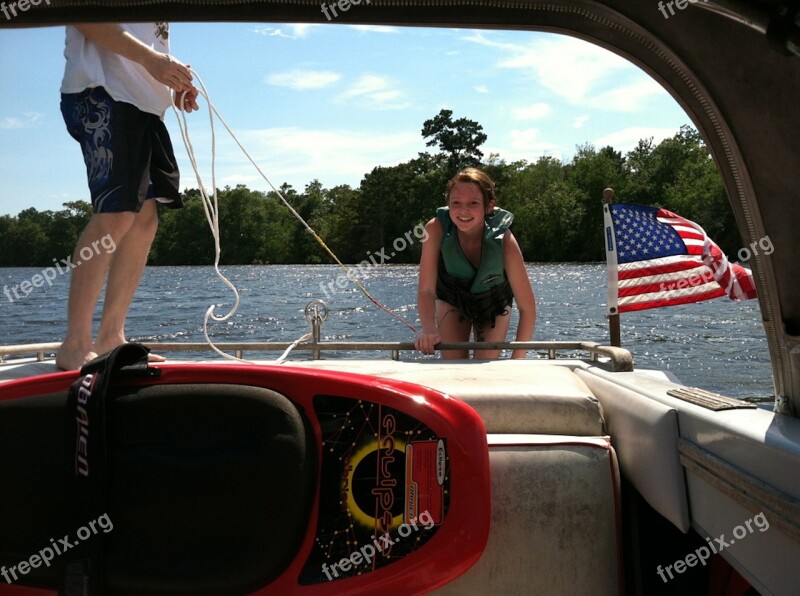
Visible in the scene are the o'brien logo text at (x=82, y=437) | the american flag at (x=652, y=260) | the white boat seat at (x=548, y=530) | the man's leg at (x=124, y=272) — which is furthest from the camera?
the american flag at (x=652, y=260)

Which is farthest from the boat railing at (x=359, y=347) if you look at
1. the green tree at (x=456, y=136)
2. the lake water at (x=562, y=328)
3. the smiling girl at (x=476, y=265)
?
the green tree at (x=456, y=136)

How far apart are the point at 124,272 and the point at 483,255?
73.8 inches

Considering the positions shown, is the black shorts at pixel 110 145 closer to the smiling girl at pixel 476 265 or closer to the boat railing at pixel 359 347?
the boat railing at pixel 359 347

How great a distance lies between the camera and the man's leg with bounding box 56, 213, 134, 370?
2.50m

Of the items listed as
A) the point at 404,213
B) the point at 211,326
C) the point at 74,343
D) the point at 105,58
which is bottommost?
the point at 211,326

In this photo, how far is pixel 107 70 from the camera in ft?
8.34

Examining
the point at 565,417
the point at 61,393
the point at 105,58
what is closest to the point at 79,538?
the point at 61,393

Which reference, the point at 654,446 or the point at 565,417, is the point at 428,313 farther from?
the point at 654,446

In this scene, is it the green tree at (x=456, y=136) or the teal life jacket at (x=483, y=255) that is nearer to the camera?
the teal life jacket at (x=483, y=255)

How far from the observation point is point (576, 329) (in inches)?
603

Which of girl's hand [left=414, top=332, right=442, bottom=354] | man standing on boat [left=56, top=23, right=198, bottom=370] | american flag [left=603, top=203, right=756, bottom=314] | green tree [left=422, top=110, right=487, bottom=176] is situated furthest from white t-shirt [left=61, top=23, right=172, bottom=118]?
green tree [left=422, top=110, right=487, bottom=176]

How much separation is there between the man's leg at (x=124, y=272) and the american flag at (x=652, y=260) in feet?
9.30

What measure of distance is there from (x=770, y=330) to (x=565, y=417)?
1.74ft

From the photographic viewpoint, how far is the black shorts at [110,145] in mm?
2531
